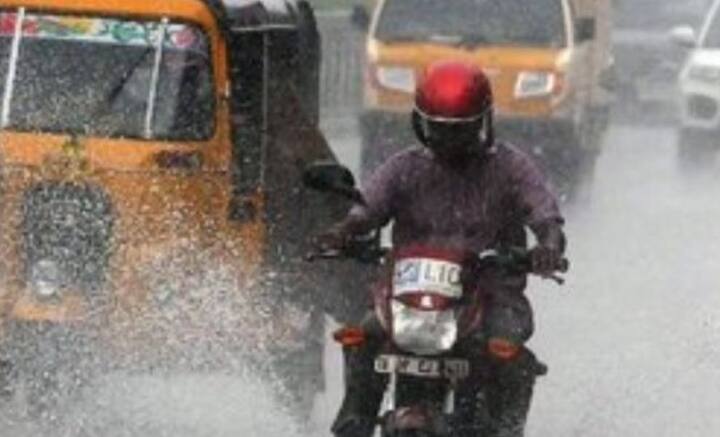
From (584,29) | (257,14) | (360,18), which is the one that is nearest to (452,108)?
(257,14)

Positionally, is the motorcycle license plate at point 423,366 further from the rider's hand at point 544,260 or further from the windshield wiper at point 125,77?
the windshield wiper at point 125,77

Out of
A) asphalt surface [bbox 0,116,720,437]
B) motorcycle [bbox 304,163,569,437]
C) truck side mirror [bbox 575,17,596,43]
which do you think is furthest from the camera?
truck side mirror [bbox 575,17,596,43]

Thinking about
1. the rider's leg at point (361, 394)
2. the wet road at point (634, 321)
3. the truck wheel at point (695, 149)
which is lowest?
the truck wheel at point (695, 149)

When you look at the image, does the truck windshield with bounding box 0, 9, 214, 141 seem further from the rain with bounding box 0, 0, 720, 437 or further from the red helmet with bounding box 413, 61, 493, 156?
the red helmet with bounding box 413, 61, 493, 156

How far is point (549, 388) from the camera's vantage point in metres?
11.2

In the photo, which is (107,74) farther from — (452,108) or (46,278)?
(452,108)

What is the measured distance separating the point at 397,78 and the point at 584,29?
1750mm

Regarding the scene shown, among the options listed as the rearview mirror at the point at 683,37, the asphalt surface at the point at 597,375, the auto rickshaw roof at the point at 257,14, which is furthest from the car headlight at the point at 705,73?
the auto rickshaw roof at the point at 257,14

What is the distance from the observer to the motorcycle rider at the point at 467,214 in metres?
7.09

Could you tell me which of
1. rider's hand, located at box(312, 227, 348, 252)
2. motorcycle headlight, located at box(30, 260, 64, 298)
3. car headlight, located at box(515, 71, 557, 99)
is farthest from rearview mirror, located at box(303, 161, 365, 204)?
car headlight, located at box(515, 71, 557, 99)

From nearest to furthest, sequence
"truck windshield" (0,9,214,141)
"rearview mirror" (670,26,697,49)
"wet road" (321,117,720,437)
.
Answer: "wet road" (321,117,720,437), "truck windshield" (0,9,214,141), "rearview mirror" (670,26,697,49)

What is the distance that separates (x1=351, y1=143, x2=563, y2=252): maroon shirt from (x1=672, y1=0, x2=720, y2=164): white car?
1750cm

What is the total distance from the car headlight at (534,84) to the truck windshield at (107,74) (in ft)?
35.2

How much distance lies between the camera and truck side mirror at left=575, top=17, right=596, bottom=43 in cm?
2262
